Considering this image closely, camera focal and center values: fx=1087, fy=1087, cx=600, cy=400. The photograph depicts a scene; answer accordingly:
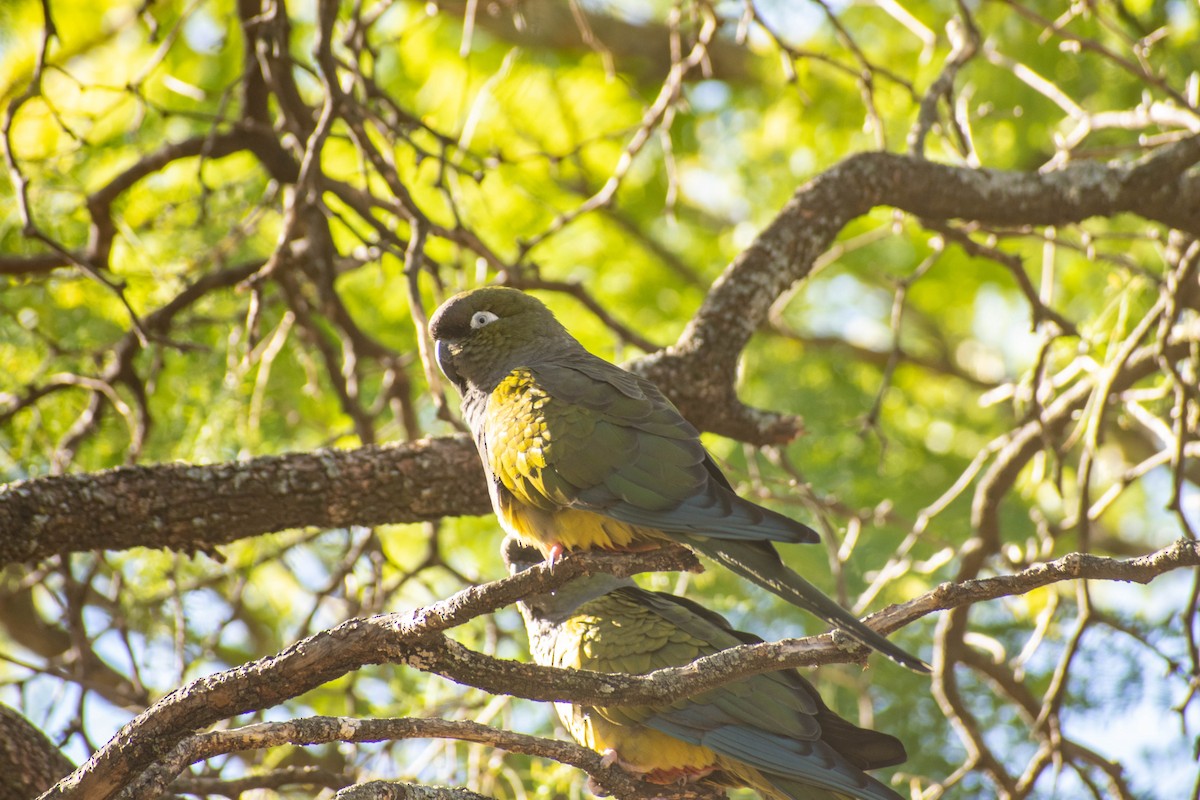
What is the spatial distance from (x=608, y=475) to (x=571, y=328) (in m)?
3.34

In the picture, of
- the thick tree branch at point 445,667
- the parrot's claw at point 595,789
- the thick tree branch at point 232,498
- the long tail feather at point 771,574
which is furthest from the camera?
the parrot's claw at point 595,789

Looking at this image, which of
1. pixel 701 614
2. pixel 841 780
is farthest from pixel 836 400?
pixel 841 780

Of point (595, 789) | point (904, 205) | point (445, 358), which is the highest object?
point (904, 205)

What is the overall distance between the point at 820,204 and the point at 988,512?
137 centimetres

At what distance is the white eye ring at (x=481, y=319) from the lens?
3.74 m

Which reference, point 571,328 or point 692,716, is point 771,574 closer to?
point 692,716

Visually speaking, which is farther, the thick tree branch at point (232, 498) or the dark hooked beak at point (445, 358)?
the dark hooked beak at point (445, 358)

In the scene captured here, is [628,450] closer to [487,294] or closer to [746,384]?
[487,294]

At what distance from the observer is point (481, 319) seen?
3754 mm

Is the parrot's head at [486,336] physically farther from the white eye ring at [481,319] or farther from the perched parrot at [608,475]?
the perched parrot at [608,475]

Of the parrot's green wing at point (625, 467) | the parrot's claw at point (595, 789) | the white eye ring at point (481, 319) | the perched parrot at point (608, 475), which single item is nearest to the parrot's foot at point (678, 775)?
the parrot's claw at point (595, 789)

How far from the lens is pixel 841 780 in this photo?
3328 millimetres

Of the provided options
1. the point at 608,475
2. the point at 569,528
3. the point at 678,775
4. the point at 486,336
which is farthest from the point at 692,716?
the point at 486,336

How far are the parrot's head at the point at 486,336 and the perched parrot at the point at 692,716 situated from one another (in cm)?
64
